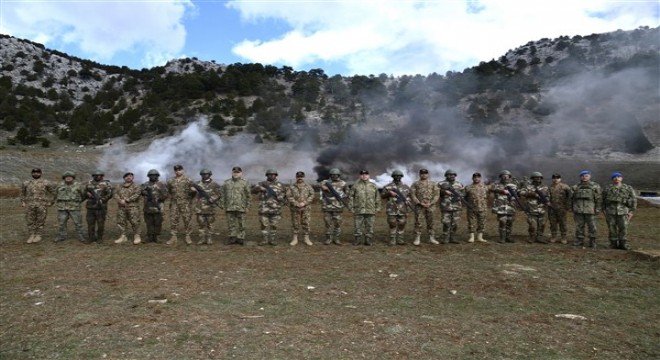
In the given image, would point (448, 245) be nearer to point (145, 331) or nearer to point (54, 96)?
point (145, 331)

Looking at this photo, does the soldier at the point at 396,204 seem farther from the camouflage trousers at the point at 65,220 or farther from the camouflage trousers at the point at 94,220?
the camouflage trousers at the point at 65,220

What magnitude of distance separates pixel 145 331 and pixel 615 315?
6057 mm

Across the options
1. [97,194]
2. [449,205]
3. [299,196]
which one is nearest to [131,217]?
[97,194]

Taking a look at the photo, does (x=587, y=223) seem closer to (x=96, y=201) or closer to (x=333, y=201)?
(x=333, y=201)

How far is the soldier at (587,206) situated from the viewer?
11.7m

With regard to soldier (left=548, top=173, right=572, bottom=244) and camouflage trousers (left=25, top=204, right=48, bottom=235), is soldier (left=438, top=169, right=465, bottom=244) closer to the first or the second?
soldier (left=548, top=173, right=572, bottom=244)

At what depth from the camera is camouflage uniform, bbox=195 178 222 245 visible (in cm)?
1156

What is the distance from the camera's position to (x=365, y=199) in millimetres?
11734

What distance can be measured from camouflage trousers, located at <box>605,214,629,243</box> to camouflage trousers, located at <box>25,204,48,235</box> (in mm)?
14005

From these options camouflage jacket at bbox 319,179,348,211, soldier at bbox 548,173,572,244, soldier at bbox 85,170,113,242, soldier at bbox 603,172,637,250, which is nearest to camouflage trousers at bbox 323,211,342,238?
camouflage jacket at bbox 319,179,348,211

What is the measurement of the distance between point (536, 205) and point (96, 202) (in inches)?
437

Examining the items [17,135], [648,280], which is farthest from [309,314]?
[17,135]

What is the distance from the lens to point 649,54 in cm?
6100

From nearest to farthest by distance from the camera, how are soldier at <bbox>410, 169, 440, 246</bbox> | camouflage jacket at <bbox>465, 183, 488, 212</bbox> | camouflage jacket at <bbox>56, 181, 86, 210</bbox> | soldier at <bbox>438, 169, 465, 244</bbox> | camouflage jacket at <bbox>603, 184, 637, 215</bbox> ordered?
camouflage jacket at <bbox>603, 184, 637, 215</bbox>, camouflage jacket at <bbox>56, 181, 86, 210</bbox>, soldier at <bbox>410, 169, 440, 246</bbox>, soldier at <bbox>438, 169, 465, 244</bbox>, camouflage jacket at <bbox>465, 183, 488, 212</bbox>
